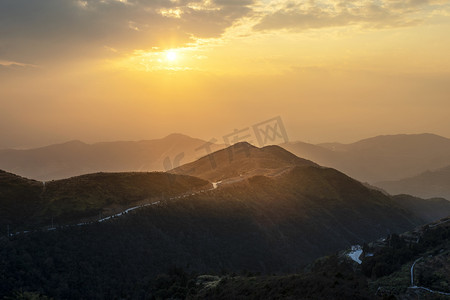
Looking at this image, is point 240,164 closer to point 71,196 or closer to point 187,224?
point 187,224

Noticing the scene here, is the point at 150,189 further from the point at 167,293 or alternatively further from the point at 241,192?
the point at 167,293

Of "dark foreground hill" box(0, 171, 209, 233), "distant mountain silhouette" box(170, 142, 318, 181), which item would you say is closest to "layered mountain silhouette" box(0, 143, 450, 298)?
"dark foreground hill" box(0, 171, 209, 233)

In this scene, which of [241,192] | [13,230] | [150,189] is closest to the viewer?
[13,230]

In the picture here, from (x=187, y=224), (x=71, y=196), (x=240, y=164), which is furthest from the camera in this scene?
(x=240, y=164)

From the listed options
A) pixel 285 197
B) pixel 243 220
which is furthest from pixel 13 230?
pixel 285 197

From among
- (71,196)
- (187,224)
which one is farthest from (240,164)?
(71,196)

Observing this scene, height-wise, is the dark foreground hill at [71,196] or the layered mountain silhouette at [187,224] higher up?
the dark foreground hill at [71,196]

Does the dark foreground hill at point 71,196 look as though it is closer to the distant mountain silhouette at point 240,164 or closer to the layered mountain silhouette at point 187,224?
the layered mountain silhouette at point 187,224

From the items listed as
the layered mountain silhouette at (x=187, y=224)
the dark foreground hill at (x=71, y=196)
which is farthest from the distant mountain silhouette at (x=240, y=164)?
the dark foreground hill at (x=71, y=196)
